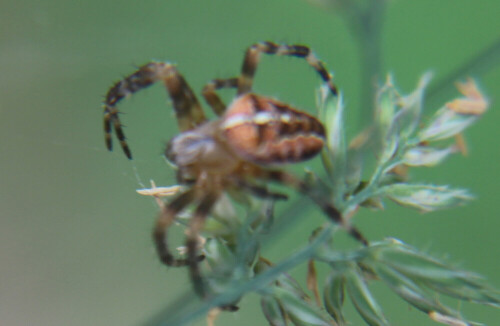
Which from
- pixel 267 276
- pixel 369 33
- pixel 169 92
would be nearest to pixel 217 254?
pixel 267 276

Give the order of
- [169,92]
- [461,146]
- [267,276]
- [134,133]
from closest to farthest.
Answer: [267,276], [461,146], [169,92], [134,133]

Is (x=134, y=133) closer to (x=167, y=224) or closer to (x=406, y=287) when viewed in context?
(x=167, y=224)

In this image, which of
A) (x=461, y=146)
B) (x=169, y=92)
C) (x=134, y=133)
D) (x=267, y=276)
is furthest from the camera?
(x=134, y=133)

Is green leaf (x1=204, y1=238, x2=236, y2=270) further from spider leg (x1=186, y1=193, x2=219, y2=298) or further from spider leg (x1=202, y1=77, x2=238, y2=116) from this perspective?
spider leg (x1=202, y1=77, x2=238, y2=116)

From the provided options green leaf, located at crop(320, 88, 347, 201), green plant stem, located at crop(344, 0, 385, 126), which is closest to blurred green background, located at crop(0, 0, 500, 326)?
green plant stem, located at crop(344, 0, 385, 126)

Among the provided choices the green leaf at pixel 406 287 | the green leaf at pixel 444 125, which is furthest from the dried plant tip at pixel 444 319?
the green leaf at pixel 444 125

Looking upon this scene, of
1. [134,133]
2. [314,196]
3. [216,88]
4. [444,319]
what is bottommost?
[444,319]
